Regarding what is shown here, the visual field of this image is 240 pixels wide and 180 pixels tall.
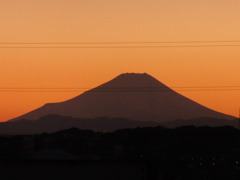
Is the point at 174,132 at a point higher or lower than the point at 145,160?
higher

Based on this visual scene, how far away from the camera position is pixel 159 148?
137000mm

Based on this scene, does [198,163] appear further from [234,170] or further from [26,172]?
[26,172]

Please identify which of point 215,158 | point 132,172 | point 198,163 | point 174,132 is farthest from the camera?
point 174,132

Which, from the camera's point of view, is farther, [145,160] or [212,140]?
[212,140]

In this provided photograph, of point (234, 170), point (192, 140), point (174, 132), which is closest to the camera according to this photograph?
point (234, 170)

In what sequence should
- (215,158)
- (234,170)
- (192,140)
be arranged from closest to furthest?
(234,170)
(215,158)
(192,140)

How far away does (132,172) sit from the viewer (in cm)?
4394

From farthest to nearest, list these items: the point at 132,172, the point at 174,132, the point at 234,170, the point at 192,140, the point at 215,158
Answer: the point at 174,132, the point at 192,140, the point at 215,158, the point at 234,170, the point at 132,172

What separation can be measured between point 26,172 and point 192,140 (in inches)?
4579

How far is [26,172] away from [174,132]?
132419mm

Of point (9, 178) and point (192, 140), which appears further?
point (192, 140)

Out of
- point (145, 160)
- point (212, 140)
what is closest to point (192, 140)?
point (212, 140)

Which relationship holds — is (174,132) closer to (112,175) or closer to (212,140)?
(212,140)

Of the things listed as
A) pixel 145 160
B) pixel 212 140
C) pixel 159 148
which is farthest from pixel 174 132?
pixel 145 160
